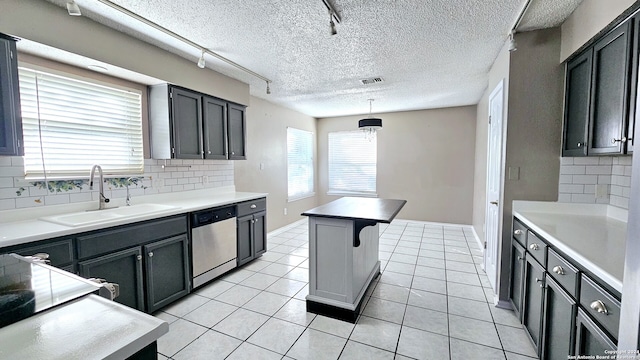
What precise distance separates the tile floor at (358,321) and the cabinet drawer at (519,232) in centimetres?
70

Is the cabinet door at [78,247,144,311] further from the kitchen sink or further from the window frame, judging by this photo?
the window frame

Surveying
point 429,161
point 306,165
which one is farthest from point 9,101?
point 429,161

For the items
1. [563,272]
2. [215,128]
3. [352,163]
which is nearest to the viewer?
[563,272]

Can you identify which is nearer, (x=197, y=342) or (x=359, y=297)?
(x=197, y=342)

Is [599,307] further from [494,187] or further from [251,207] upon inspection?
→ [251,207]

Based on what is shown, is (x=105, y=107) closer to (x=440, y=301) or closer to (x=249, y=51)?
(x=249, y=51)

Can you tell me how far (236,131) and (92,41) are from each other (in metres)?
1.72

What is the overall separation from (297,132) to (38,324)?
5224mm

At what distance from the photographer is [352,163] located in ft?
20.4

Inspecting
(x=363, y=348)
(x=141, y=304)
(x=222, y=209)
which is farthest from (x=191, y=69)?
(x=363, y=348)

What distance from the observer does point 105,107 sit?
2562 mm

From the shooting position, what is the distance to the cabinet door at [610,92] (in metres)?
1.54

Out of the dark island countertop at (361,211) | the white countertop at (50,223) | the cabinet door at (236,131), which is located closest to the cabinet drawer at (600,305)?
the dark island countertop at (361,211)

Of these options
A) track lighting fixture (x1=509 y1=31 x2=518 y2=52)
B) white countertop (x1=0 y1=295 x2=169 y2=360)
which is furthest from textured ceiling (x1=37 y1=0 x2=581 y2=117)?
white countertop (x1=0 y1=295 x2=169 y2=360)
